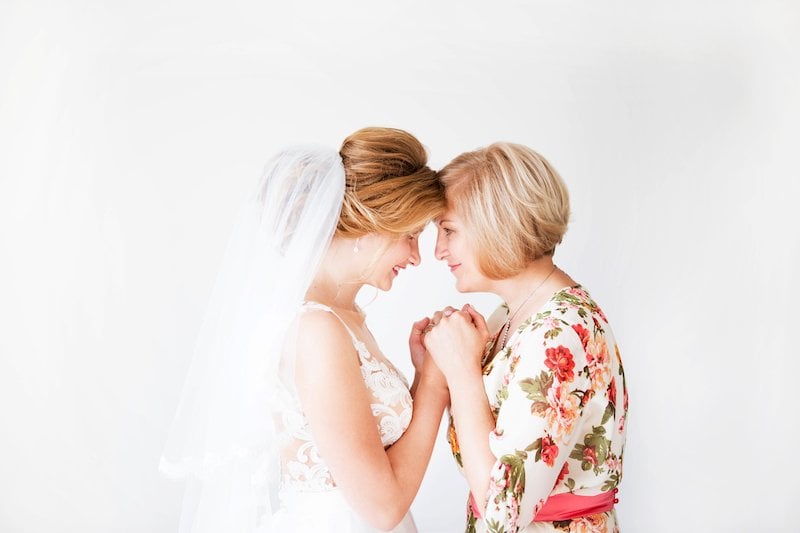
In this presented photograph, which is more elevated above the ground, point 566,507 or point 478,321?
point 478,321

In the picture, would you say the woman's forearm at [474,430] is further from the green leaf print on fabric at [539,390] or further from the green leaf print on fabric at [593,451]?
the green leaf print on fabric at [593,451]

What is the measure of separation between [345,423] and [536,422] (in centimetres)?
49

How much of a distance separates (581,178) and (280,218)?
2055 millimetres

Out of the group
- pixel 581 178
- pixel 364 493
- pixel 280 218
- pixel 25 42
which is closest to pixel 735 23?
pixel 581 178

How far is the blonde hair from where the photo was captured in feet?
7.49

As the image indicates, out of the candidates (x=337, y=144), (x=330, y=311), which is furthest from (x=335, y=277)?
(x=337, y=144)

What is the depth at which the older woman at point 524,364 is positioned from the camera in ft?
6.67

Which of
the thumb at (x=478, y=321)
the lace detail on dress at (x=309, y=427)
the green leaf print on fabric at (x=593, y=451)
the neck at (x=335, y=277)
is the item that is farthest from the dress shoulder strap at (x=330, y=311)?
the green leaf print on fabric at (x=593, y=451)

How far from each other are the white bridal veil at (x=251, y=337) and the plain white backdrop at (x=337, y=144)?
1.65 m

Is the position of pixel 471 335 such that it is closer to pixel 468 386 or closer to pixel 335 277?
pixel 468 386

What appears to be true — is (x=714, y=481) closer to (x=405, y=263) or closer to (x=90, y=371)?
(x=405, y=263)

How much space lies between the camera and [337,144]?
3.99 meters

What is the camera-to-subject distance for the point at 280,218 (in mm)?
2219

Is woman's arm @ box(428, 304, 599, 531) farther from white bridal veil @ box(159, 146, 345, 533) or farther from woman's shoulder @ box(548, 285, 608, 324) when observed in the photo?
white bridal veil @ box(159, 146, 345, 533)
